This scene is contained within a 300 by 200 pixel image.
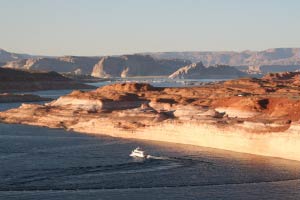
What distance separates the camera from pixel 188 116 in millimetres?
76938

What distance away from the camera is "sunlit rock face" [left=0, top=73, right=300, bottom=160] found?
214 ft

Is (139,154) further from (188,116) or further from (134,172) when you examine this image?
(188,116)

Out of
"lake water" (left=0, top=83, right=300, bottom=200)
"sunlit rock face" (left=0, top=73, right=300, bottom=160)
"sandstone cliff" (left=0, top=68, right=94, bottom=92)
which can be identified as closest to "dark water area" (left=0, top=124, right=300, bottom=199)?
"lake water" (left=0, top=83, right=300, bottom=200)

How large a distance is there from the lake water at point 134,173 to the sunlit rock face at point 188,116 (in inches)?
76.7

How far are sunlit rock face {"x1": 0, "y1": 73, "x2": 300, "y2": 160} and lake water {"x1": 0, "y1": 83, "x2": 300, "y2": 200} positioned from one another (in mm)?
1949

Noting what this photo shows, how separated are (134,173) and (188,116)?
928 inches

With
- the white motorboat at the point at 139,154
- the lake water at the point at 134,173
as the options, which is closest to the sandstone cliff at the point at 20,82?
the lake water at the point at 134,173

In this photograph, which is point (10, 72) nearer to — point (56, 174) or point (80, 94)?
point (80, 94)

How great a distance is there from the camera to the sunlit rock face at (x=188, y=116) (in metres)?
65.2

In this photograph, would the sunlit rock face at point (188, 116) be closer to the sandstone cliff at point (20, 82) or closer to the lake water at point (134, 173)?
the lake water at point (134, 173)

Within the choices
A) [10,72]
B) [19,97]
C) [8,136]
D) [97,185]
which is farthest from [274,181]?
[10,72]

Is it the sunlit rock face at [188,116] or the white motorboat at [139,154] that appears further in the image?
the sunlit rock face at [188,116]

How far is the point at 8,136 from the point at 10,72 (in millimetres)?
118916

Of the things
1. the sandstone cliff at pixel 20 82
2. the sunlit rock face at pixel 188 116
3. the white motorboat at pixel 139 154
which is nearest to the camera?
the white motorboat at pixel 139 154
